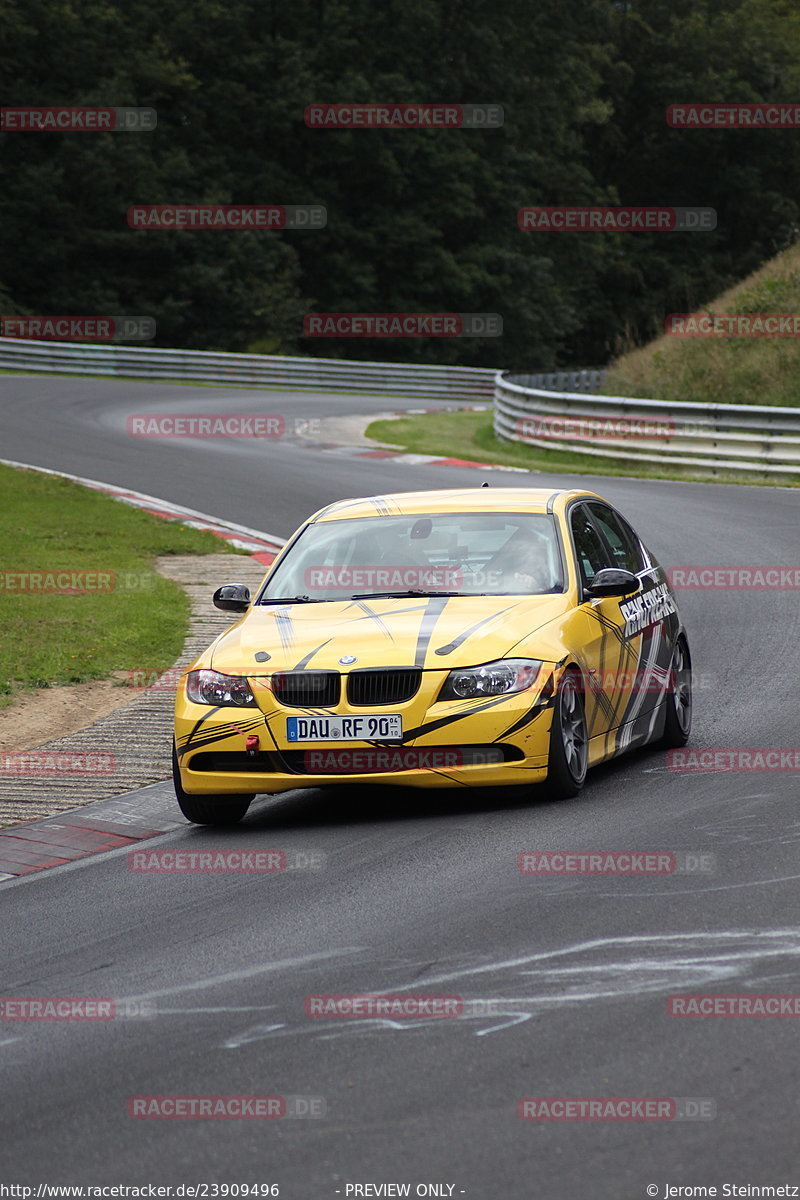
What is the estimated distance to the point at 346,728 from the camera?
8.20m

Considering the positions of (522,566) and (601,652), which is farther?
(522,566)

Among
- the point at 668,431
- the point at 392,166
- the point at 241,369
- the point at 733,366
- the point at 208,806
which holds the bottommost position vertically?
the point at 208,806

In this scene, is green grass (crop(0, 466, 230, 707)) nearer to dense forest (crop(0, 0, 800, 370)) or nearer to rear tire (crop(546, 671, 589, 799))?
rear tire (crop(546, 671, 589, 799))

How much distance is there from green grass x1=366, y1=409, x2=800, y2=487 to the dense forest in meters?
14.7

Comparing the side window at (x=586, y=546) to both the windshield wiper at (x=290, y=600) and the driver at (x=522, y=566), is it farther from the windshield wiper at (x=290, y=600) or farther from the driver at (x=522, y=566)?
the windshield wiper at (x=290, y=600)

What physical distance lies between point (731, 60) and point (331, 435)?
168ft

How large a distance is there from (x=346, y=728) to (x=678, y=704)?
8.24 feet

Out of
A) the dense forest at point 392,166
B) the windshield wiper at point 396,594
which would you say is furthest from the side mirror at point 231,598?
the dense forest at point 392,166

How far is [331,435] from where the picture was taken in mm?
33844

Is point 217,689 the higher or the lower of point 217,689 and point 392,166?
the lower

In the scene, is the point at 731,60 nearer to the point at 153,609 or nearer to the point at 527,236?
the point at 527,236

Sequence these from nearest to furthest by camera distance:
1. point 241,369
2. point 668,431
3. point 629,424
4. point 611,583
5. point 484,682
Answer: point 484,682, point 611,583, point 668,431, point 629,424, point 241,369

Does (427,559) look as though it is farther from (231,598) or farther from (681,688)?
(681,688)

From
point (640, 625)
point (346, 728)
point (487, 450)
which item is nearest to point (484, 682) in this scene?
point (346, 728)
